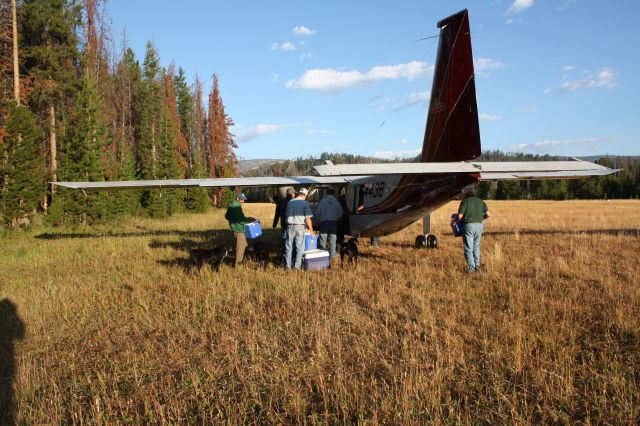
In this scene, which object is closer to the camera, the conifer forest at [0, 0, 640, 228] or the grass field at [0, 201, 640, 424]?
the grass field at [0, 201, 640, 424]

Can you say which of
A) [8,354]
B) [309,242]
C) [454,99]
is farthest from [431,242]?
[8,354]

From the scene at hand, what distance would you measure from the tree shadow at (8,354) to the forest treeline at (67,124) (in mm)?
15681

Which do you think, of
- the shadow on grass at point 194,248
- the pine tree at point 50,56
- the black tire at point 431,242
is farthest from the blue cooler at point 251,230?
the pine tree at point 50,56

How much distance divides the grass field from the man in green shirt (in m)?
0.59

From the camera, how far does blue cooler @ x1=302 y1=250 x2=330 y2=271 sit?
32.3ft

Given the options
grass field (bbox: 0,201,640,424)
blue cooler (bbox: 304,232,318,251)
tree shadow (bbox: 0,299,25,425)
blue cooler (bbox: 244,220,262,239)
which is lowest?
tree shadow (bbox: 0,299,25,425)

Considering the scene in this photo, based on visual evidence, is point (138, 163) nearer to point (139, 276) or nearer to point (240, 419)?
point (139, 276)

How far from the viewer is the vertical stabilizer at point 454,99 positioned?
405 inches

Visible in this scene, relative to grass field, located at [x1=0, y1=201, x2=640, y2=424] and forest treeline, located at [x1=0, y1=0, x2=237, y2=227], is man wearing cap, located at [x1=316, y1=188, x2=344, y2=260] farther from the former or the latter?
forest treeline, located at [x1=0, y1=0, x2=237, y2=227]

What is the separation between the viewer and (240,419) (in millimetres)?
3486

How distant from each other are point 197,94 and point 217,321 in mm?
63843

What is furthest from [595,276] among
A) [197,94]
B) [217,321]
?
[197,94]

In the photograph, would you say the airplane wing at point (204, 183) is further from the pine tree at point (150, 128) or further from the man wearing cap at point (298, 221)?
the pine tree at point (150, 128)

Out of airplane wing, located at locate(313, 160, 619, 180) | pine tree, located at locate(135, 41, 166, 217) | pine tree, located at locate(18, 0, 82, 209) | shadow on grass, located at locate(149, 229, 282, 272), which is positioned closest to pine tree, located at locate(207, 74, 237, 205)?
pine tree, located at locate(135, 41, 166, 217)
